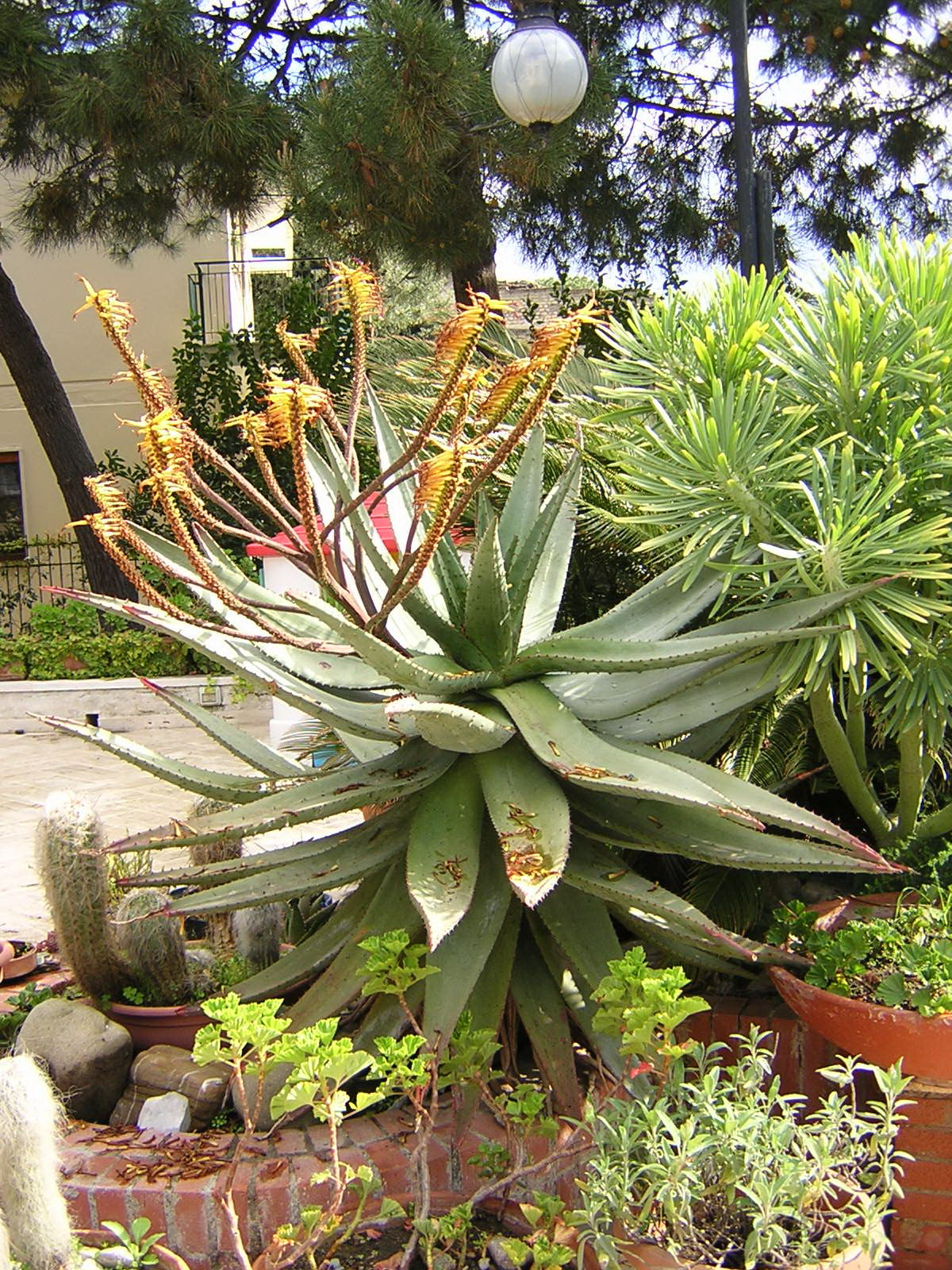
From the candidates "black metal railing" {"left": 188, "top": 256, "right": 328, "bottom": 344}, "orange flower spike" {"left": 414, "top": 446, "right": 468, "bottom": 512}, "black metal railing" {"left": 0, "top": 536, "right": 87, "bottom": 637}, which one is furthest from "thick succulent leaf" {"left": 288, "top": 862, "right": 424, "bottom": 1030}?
"black metal railing" {"left": 188, "top": 256, "right": 328, "bottom": 344}

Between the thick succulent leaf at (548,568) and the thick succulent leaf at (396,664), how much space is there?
17 cm

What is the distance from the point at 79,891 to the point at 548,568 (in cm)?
136

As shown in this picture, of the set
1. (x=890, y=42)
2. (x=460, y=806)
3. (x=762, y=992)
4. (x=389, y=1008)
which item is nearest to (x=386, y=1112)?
(x=389, y=1008)

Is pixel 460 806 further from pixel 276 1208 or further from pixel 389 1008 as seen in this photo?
pixel 276 1208

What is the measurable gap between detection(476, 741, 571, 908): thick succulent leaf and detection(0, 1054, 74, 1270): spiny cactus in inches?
33.2

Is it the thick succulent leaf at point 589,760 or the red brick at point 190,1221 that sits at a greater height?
the thick succulent leaf at point 589,760

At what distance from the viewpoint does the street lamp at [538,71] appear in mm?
6051

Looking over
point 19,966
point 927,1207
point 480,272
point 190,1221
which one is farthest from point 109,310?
point 480,272

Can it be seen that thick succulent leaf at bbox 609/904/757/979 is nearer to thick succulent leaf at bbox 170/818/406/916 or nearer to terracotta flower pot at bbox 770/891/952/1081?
terracotta flower pot at bbox 770/891/952/1081

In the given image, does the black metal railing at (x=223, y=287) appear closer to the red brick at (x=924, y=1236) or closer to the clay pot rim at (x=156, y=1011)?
the clay pot rim at (x=156, y=1011)

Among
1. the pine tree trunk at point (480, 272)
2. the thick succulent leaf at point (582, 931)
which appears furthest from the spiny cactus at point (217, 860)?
the pine tree trunk at point (480, 272)

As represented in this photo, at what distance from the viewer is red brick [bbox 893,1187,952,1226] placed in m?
2.20

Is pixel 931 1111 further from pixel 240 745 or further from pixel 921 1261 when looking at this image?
pixel 240 745

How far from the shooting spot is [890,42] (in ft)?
29.7
